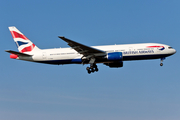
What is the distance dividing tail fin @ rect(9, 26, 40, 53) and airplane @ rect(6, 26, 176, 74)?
3.09ft

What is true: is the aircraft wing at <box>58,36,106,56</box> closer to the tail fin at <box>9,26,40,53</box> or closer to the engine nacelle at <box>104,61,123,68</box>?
the engine nacelle at <box>104,61,123,68</box>

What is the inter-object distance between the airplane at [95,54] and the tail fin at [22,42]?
0.94 metres

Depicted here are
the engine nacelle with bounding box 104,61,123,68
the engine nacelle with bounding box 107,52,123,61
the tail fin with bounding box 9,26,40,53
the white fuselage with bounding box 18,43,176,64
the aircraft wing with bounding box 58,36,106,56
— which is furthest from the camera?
the tail fin with bounding box 9,26,40,53

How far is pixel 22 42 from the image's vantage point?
46531mm

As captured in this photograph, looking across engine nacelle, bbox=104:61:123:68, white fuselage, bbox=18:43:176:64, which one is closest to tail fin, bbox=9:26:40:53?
white fuselage, bbox=18:43:176:64

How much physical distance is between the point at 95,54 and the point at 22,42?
12.6 metres

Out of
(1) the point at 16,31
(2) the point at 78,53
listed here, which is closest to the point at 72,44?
(2) the point at 78,53

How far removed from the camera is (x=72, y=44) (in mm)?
39625

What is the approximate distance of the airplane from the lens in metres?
41.2

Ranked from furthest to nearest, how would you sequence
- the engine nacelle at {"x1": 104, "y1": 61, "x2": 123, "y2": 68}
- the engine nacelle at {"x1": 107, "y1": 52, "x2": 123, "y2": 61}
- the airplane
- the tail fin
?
the tail fin
the engine nacelle at {"x1": 104, "y1": 61, "x2": 123, "y2": 68}
the airplane
the engine nacelle at {"x1": 107, "y1": 52, "x2": 123, "y2": 61}

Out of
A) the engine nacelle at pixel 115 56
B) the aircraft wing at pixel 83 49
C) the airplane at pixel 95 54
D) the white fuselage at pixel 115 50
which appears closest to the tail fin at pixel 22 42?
the airplane at pixel 95 54

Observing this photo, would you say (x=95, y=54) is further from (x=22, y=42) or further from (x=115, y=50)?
(x=22, y=42)

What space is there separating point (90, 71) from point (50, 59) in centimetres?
623

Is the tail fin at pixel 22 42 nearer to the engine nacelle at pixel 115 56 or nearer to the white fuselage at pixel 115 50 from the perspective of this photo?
the white fuselage at pixel 115 50
